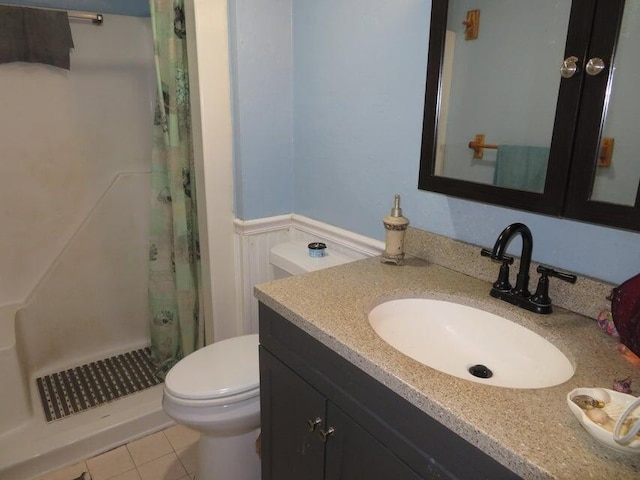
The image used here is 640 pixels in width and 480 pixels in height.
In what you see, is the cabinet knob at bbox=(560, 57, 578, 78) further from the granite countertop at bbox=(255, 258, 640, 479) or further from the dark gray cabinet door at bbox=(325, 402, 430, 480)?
the dark gray cabinet door at bbox=(325, 402, 430, 480)

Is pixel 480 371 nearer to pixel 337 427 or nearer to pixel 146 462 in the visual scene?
pixel 337 427

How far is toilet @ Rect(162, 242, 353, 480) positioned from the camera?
4.58 ft

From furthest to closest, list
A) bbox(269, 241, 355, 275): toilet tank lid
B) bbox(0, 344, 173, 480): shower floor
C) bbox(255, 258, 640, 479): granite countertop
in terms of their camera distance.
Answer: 1. bbox(0, 344, 173, 480): shower floor
2. bbox(269, 241, 355, 275): toilet tank lid
3. bbox(255, 258, 640, 479): granite countertop

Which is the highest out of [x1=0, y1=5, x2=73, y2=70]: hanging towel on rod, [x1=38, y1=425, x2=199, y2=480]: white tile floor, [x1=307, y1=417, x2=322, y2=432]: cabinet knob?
[x1=0, y1=5, x2=73, y2=70]: hanging towel on rod

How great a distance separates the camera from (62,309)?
234cm

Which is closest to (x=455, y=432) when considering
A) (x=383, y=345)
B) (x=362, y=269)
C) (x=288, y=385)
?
(x=383, y=345)

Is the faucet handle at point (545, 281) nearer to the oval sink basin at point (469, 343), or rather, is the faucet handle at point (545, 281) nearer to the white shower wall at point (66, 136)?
the oval sink basin at point (469, 343)

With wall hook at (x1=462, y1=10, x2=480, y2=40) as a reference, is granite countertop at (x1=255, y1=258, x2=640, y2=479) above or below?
below

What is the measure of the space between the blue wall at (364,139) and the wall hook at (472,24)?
0.19 metres

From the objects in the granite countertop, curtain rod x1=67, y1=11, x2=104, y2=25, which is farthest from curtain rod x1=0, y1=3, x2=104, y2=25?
the granite countertop

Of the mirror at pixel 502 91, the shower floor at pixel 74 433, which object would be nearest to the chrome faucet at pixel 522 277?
the mirror at pixel 502 91

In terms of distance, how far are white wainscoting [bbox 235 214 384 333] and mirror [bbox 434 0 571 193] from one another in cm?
69

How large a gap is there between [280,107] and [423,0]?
72 cm

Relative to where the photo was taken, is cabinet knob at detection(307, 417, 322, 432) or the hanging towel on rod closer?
cabinet knob at detection(307, 417, 322, 432)
